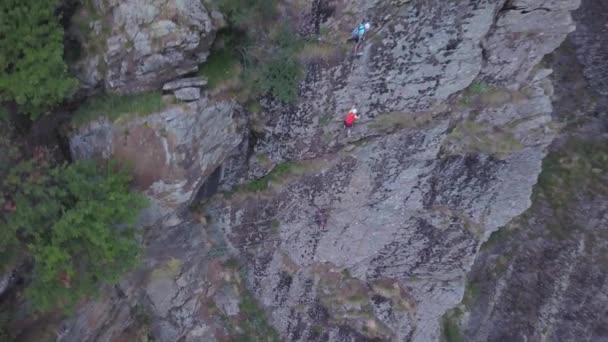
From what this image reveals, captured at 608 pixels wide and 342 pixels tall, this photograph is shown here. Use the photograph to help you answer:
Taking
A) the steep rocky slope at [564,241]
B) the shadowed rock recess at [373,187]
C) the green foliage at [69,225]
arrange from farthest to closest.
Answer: the steep rocky slope at [564,241] < the shadowed rock recess at [373,187] < the green foliage at [69,225]

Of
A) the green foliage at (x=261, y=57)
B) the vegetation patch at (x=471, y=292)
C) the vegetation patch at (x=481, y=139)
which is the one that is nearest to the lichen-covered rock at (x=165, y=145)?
the green foliage at (x=261, y=57)

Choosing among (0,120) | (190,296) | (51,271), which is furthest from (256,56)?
(190,296)

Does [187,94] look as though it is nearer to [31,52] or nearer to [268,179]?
[31,52]

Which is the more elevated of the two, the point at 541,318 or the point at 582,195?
the point at 582,195

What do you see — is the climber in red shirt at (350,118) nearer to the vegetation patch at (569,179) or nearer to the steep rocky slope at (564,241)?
the steep rocky slope at (564,241)

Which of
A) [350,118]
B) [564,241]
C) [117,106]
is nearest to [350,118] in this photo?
[350,118]

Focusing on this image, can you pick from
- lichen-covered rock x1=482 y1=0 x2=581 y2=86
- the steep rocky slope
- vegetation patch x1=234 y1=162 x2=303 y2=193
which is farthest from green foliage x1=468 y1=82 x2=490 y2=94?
vegetation patch x1=234 y1=162 x2=303 y2=193

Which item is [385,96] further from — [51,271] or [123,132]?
[51,271]
